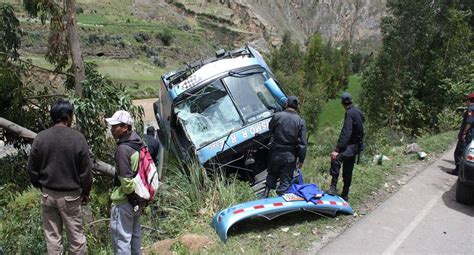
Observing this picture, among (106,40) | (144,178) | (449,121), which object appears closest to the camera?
(144,178)

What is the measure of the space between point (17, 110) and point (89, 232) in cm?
212

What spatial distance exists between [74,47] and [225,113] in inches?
134

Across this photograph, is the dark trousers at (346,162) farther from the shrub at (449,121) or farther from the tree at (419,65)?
the tree at (419,65)

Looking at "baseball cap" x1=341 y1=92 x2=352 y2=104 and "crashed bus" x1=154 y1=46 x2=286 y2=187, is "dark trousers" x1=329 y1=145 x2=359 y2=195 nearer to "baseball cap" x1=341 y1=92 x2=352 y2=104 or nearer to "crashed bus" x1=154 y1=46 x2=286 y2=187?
"baseball cap" x1=341 y1=92 x2=352 y2=104

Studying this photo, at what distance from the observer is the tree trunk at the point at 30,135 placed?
5852mm

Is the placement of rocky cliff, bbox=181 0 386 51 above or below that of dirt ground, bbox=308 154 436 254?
below

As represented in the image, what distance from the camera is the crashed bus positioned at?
26.7 ft

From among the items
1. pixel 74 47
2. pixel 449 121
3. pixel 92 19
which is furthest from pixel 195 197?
pixel 92 19

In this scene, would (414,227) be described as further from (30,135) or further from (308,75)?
(308,75)

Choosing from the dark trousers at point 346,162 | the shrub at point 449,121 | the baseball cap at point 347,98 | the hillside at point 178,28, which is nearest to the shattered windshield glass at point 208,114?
the hillside at point 178,28

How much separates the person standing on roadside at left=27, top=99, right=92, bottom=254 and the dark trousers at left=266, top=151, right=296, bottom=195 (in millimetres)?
2885

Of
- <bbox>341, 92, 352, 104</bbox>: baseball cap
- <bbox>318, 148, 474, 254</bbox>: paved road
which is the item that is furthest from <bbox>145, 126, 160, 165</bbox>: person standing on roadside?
<bbox>318, 148, 474, 254</bbox>: paved road

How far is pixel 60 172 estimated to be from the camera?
13.9 ft

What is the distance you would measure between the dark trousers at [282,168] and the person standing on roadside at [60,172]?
2.88 metres
